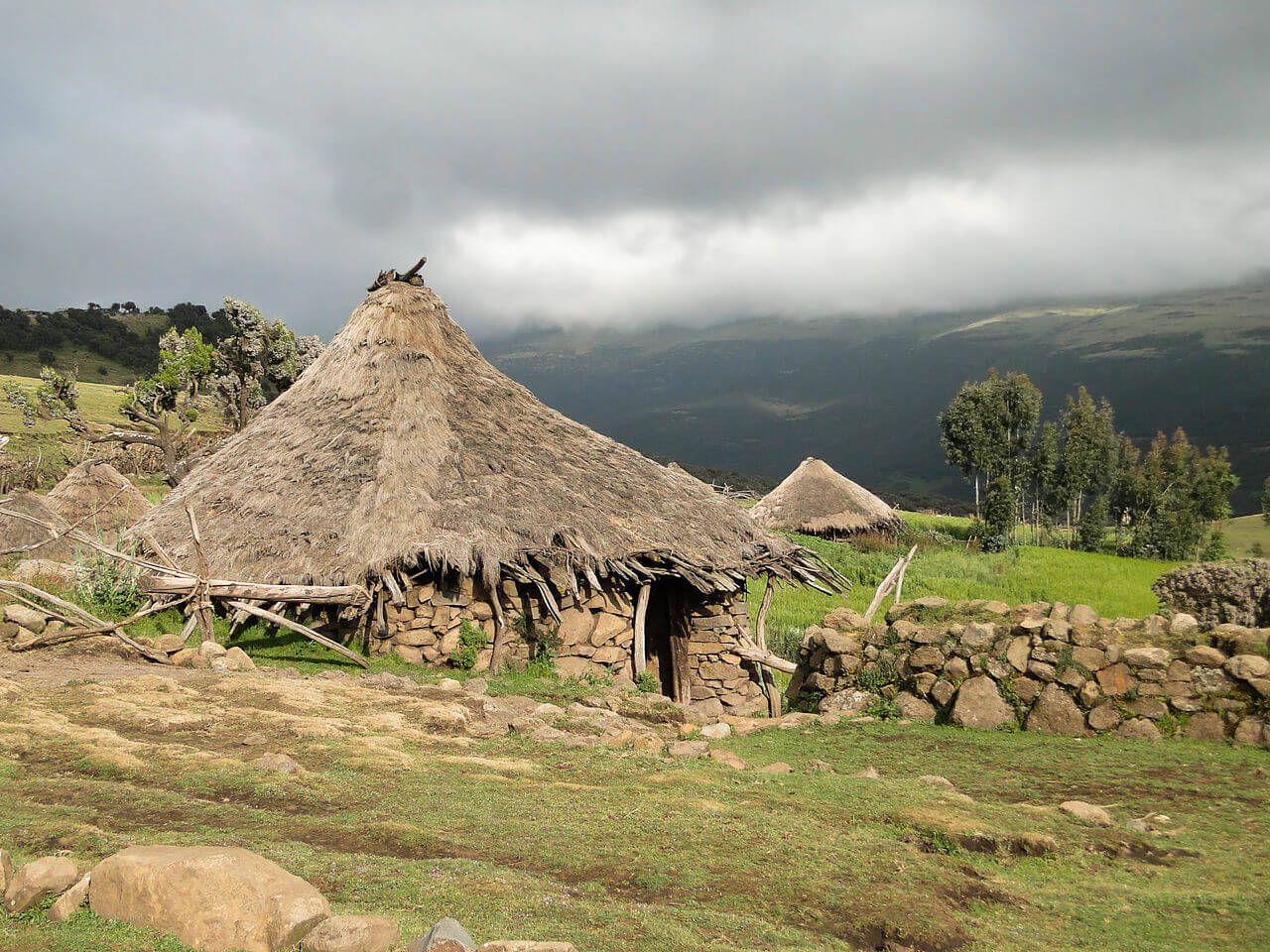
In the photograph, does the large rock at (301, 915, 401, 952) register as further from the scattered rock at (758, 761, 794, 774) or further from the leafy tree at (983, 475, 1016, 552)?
the leafy tree at (983, 475, 1016, 552)

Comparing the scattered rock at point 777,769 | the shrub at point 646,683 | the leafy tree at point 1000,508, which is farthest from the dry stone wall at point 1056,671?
the leafy tree at point 1000,508

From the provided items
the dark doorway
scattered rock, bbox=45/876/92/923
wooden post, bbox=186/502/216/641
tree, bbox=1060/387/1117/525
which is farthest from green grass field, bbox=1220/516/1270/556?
scattered rock, bbox=45/876/92/923

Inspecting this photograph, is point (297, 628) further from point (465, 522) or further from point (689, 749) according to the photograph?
point (689, 749)

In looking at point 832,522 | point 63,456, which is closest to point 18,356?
point 63,456

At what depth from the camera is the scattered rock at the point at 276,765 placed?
4984 millimetres

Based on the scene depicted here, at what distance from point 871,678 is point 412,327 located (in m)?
9.24

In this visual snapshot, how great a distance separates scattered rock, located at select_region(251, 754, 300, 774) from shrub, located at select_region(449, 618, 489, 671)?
16.5ft

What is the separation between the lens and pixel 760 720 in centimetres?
911

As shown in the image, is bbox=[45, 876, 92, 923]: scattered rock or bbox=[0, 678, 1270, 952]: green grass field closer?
bbox=[45, 876, 92, 923]: scattered rock

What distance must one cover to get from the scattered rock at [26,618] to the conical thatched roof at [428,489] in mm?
2206

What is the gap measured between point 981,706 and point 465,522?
21.1 ft

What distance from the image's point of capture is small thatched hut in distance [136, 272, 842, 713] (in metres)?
10.4

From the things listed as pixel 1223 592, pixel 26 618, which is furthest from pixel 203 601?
pixel 1223 592

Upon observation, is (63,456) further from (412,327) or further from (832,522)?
(832,522)
